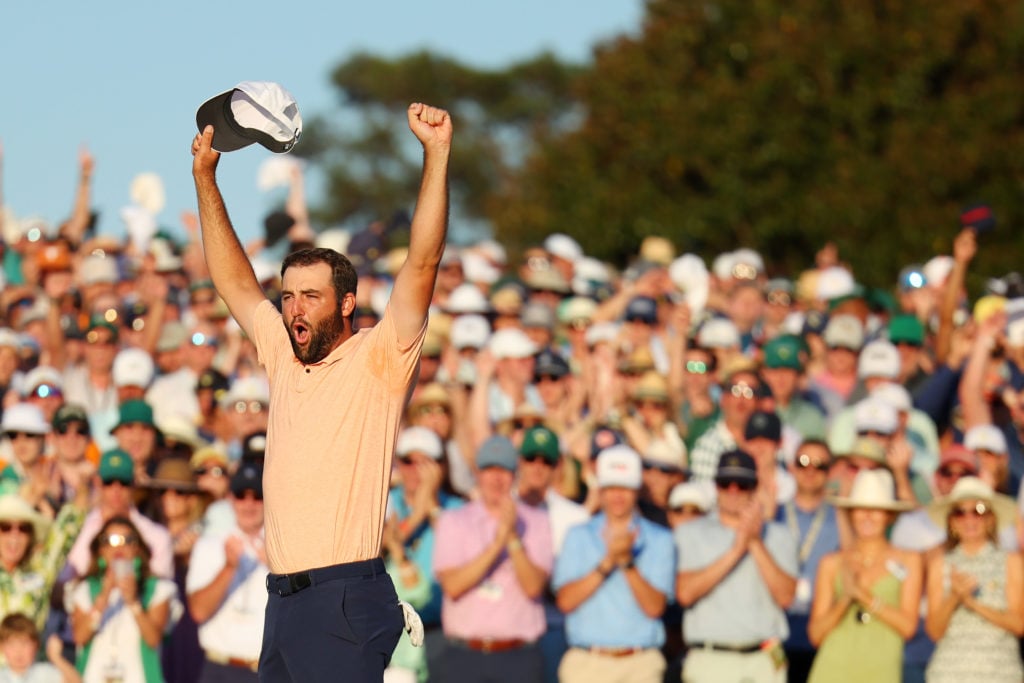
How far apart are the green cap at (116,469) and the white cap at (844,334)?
16.1 feet

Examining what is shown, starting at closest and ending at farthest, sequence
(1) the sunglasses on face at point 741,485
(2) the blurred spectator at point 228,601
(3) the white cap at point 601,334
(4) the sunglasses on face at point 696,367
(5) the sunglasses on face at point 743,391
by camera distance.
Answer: (2) the blurred spectator at point 228,601 → (1) the sunglasses on face at point 741,485 → (5) the sunglasses on face at point 743,391 → (4) the sunglasses on face at point 696,367 → (3) the white cap at point 601,334

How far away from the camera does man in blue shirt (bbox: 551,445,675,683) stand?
12.4 meters

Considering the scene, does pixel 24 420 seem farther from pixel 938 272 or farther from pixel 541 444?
pixel 938 272

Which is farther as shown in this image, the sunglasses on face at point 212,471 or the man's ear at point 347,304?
the sunglasses on face at point 212,471

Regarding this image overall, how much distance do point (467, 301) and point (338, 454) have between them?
814 cm

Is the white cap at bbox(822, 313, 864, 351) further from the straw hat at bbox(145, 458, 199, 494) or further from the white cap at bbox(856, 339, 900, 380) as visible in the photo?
the straw hat at bbox(145, 458, 199, 494)

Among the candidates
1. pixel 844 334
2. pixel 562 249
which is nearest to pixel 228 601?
pixel 844 334

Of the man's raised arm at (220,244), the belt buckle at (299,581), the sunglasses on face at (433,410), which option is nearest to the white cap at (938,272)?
the sunglasses on face at (433,410)

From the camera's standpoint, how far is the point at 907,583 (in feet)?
40.6

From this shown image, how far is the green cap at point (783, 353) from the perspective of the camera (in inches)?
566

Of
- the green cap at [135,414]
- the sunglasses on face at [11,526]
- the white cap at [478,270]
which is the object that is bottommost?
the sunglasses on face at [11,526]

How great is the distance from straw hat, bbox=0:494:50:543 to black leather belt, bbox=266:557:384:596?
15.0 feet

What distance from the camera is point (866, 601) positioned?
12258 millimetres

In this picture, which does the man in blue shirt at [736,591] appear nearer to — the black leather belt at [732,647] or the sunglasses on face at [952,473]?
the black leather belt at [732,647]
